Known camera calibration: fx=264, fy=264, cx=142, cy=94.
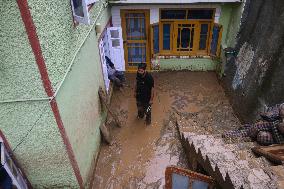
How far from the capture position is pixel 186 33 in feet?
32.3

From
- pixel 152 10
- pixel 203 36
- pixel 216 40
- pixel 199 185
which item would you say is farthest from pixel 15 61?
pixel 216 40

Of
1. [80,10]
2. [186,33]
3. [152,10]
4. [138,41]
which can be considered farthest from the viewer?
[138,41]

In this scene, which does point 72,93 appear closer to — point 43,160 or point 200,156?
point 43,160

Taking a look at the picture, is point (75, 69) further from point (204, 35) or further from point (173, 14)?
point (204, 35)

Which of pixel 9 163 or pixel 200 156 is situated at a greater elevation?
pixel 9 163

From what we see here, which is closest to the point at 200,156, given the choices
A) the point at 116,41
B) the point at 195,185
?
the point at 195,185

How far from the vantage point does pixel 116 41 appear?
30.1ft

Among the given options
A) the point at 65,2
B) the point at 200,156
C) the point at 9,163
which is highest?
the point at 65,2

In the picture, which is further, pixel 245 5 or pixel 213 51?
pixel 213 51

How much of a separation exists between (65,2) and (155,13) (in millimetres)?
4862

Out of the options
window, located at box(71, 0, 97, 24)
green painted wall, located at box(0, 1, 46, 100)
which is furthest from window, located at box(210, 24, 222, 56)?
green painted wall, located at box(0, 1, 46, 100)

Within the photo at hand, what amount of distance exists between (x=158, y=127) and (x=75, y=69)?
3.59m

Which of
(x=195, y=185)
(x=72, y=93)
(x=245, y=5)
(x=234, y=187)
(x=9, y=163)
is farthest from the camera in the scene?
(x=245, y=5)

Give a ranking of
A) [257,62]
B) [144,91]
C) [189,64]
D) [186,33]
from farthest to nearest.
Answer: [189,64]
[186,33]
[257,62]
[144,91]
